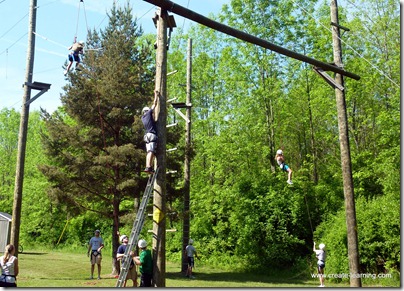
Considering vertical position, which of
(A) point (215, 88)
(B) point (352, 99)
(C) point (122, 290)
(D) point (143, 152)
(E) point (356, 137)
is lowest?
(C) point (122, 290)

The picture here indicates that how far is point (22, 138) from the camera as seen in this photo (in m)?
14.5

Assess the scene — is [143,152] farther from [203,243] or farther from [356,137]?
[356,137]

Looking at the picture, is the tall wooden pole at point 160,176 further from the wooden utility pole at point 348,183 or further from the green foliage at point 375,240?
the green foliage at point 375,240

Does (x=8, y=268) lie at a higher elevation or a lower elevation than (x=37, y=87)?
lower

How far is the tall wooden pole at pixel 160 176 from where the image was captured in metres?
7.99

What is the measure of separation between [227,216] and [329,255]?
7.19 metres

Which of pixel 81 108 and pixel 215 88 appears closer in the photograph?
pixel 81 108

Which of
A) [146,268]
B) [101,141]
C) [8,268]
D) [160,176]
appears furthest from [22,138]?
[146,268]

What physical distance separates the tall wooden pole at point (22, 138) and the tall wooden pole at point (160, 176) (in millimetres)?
7438

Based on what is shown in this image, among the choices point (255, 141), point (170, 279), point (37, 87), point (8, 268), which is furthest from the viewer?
point (255, 141)

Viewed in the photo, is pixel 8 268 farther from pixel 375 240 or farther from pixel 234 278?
pixel 375 240

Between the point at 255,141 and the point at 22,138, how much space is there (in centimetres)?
1499

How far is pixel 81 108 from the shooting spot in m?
20.2

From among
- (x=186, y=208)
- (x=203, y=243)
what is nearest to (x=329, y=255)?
(x=186, y=208)
